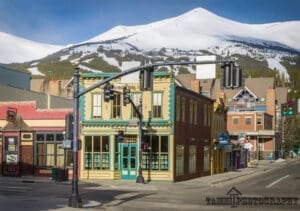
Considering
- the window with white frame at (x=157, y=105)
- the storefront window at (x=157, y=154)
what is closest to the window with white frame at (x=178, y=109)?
the window with white frame at (x=157, y=105)

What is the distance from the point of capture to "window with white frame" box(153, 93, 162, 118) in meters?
42.6

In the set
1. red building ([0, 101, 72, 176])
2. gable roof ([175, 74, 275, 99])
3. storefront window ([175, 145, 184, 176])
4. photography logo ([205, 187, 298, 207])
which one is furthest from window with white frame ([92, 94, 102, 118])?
gable roof ([175, 74, 275, 99])

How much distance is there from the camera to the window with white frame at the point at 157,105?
42625 mm

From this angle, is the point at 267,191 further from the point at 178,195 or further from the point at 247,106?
the point at 247,106

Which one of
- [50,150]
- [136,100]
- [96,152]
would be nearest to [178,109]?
[136,100]

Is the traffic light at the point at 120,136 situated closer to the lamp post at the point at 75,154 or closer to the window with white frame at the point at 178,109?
the window with white frame at the point at 178,109

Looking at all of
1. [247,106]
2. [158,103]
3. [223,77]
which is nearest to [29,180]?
[158,103]

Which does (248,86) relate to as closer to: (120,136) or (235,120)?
(235,120)

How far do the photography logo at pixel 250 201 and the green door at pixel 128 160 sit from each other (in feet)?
40.4

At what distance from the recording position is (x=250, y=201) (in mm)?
28172

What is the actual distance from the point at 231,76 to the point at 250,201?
8.89 meters

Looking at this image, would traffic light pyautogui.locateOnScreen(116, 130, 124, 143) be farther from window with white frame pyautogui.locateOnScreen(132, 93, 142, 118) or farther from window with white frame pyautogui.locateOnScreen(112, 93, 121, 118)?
window with white frame pyautogui.locateOnScreen(112, 93, 121, 118)

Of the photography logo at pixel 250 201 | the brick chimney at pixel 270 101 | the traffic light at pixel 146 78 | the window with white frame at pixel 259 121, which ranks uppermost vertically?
the brick chimney at pixel 270 101

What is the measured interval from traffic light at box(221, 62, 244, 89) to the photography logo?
272 inches
